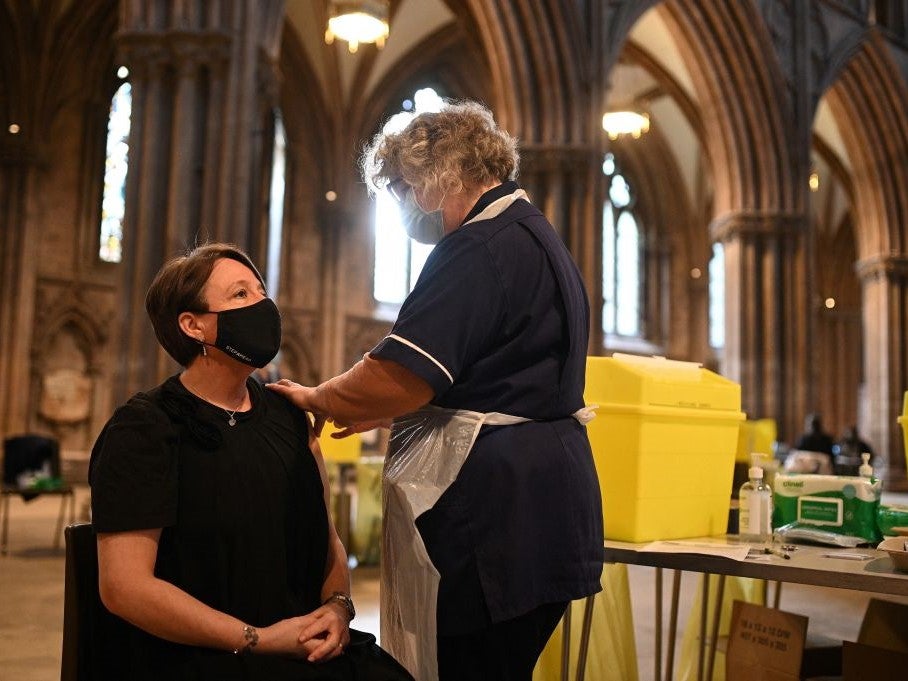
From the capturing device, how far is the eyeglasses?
200 cm

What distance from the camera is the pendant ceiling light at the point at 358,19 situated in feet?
35.0

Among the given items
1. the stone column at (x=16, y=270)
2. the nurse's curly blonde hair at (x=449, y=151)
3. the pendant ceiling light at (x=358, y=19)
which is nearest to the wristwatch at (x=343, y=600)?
the nurse's curly blonde hair at (x=449, y=151)

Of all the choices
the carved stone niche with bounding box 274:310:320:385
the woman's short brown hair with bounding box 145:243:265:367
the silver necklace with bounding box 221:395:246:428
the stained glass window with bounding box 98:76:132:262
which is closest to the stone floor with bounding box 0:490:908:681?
the silver necklace with bounding box 221:395:246:428

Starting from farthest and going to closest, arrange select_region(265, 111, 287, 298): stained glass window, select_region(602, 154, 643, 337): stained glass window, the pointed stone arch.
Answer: select_region(602, 154, 643, 337): stained glass window < select_region(265, 111, 287, 298): stained glass window < the pointed stone arch

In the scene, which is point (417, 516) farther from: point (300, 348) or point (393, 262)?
point (393, 262)

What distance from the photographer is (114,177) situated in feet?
53.7

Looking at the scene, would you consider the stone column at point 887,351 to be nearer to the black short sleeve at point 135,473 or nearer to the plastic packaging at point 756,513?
the plastic packaging at point 756,513

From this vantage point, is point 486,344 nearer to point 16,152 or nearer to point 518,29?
point 518,29

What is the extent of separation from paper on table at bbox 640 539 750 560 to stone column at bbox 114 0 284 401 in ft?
20.1

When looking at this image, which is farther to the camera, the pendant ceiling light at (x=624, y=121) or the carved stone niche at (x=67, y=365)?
the carved stone niche at (x=67, y=365)

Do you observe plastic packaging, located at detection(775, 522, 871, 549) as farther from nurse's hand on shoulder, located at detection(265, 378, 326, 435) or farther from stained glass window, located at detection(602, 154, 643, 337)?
stained glass window, located at detection(602, 154, 643, 337)

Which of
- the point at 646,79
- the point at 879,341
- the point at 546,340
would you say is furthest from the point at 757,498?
the point at 646,79

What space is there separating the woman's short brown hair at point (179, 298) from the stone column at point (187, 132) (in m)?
6.11

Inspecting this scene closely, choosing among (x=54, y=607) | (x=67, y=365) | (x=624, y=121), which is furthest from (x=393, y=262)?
(x=54, y=607)
